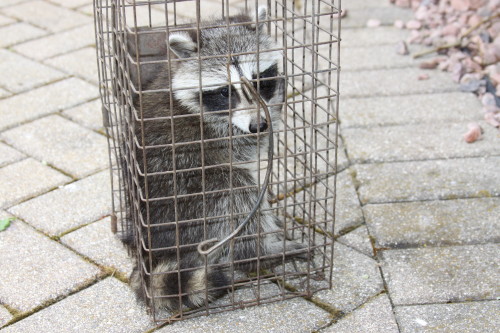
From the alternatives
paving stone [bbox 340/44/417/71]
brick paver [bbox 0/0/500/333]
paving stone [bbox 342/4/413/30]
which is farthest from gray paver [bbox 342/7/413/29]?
paving stone [bbox 340/44/417/71]

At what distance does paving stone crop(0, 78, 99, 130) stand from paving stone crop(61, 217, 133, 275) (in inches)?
55.5

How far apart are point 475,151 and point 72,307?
2.41 meters

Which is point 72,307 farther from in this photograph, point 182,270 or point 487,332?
point 487,332

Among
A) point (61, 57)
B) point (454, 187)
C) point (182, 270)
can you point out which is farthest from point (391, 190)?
point (61, 57)

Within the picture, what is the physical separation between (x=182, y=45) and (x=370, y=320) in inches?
55.3

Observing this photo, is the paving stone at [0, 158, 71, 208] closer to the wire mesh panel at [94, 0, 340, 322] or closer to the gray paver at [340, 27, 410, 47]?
the wire mesh panel at [94, 0, 340, 322]

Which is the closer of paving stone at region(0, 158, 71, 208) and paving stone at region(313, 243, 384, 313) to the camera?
paving stone at region(313, 243, 384, 313)

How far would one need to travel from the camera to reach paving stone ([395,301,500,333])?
261cm

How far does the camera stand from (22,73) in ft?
16.6

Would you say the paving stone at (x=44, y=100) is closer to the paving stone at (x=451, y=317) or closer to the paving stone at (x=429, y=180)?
the paving stone at (x=429, y=180)

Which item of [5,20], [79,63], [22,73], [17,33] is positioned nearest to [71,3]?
[5,20]

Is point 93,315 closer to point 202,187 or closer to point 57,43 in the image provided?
point 202,187

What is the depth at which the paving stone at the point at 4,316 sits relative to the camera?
2.72 m

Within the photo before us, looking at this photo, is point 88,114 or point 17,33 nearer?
point 88,114
